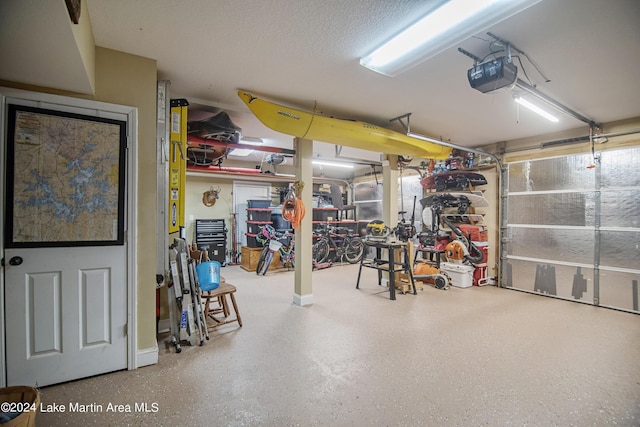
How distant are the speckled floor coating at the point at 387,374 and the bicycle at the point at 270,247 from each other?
2386 mm

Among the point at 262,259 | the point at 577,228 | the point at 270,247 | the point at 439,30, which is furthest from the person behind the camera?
Answer: the point at 262,259

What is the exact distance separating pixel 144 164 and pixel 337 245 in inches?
227

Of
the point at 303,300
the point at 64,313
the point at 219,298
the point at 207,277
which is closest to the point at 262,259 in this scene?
the point at 303,300

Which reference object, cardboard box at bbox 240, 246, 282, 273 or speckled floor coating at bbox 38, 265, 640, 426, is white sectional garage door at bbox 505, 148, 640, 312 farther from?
cardboard box at bbox 240, 246, 282, 273

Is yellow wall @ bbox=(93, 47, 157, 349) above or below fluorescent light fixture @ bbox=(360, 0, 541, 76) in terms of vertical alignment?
below

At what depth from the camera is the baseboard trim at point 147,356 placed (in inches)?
94.1

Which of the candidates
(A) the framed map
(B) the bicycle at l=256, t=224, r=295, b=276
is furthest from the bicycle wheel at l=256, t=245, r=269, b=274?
(A) the framed map

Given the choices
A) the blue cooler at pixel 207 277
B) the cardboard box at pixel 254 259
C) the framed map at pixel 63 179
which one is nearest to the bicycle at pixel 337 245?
the cardboard box at pixel 254 259

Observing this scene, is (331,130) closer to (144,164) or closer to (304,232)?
(304,232)

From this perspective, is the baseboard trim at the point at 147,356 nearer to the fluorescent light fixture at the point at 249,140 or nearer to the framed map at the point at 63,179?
the framed map at the point at 63,179

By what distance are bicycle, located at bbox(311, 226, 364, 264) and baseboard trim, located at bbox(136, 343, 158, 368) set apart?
4.80 meters

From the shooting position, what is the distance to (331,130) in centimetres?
358

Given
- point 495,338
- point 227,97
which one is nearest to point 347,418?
point 495,338

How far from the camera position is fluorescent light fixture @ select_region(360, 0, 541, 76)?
1.62m
